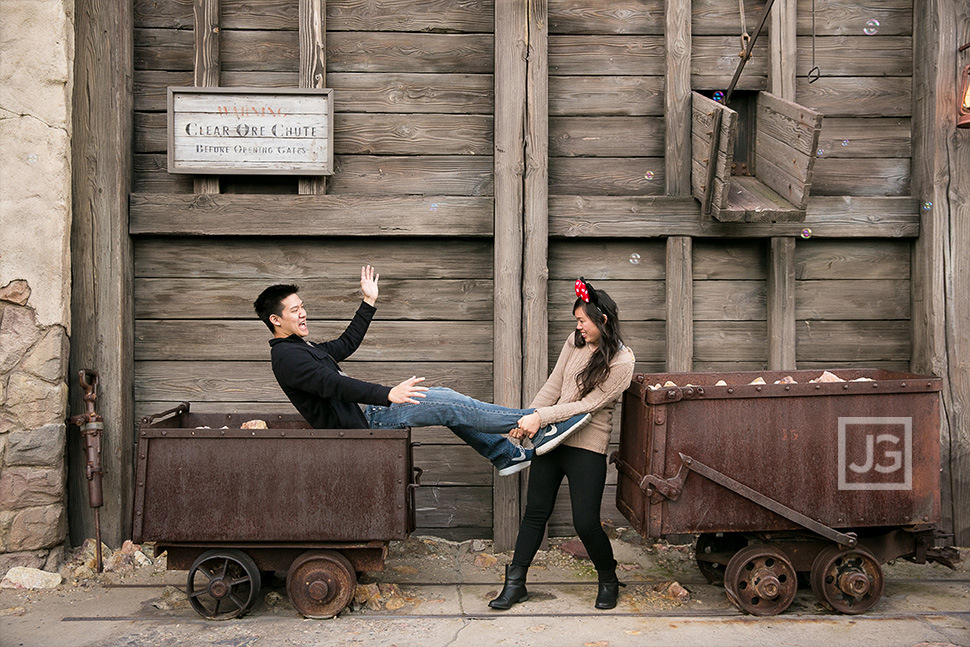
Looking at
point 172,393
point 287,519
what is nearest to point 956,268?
point 287,519

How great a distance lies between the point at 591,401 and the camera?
4168mm

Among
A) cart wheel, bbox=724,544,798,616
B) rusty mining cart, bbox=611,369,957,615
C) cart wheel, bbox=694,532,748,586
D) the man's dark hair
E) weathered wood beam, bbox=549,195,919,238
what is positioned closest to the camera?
rusty mining cart, bbox=611,369,957,615

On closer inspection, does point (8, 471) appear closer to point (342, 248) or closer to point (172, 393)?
point (172, 393)

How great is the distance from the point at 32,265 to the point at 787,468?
15.0 ft

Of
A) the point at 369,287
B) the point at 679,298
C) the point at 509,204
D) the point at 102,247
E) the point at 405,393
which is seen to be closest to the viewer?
the point at 405,393

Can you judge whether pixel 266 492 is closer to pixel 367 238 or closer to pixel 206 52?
pixel 367 238

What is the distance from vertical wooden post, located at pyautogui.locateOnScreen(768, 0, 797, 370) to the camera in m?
5.43

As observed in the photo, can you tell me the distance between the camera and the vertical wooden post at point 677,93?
545 centimetres

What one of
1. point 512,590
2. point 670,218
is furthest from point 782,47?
point 512,590

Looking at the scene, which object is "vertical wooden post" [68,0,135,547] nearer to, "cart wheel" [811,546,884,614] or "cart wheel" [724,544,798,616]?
"cart wheel" [724,544,798,616]

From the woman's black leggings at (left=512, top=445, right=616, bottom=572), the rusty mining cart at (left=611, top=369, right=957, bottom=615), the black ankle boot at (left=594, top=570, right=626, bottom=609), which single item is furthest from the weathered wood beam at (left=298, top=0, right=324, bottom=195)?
the black ankle boot at (left=594, top=570, right=626, bottom=609)

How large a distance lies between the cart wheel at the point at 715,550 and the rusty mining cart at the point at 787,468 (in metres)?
0.19

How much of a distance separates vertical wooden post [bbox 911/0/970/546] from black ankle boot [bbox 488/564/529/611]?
10.0 ft

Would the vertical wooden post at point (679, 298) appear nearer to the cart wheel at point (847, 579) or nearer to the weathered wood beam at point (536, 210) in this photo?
the weathered wood beam at point (536, 210)
